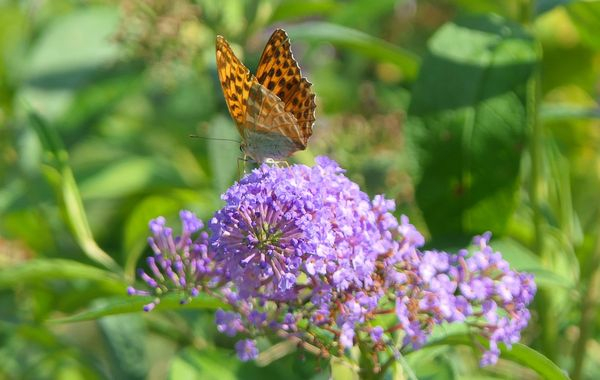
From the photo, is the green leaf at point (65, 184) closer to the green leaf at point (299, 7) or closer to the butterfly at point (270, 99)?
the butterfly at point (270, 99)

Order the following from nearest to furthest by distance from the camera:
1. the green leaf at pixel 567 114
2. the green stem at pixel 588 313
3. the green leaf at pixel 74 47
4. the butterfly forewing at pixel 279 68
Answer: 1. the butterfly forewing at pixel 279 68
2. the green stem at pixel 588 313
3. the green leaf at pixel 567 114
4. the green leaf at pixel 74 47

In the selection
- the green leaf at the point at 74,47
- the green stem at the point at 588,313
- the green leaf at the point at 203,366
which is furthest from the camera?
the green leaf at the point at 74,47

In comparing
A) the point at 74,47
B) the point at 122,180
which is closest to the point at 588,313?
→ the point at 122,180

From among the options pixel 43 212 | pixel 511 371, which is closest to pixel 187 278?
pixel 511 371

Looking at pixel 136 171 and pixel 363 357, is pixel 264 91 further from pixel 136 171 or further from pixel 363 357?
pixel 136 171

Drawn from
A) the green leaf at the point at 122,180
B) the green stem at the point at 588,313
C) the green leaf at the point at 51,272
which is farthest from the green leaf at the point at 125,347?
the green stem at the point at 588,313

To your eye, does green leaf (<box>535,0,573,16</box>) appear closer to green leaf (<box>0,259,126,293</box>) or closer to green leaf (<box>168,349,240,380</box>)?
green leaf (<box>168,349,240,380</box>)

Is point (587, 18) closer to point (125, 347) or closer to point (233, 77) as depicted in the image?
point (233, 77)
